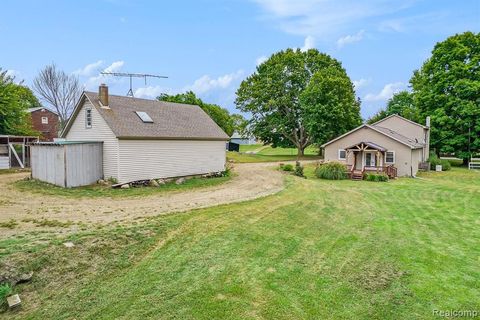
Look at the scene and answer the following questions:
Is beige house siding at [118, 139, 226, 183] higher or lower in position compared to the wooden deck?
higher

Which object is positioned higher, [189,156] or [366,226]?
[189,156]

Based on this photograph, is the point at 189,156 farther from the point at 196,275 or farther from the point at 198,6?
the point at 196,275

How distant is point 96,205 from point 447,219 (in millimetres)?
12995

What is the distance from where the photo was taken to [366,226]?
433 inches

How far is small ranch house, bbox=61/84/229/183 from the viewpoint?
17703 millimetres

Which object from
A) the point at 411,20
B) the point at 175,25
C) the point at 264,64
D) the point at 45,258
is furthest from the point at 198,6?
the point at 264,64

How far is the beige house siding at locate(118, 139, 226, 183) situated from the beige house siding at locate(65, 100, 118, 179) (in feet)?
1.53

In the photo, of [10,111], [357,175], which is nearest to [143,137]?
[357,175]

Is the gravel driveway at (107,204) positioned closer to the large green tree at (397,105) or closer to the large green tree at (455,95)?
the large green tree at (455,95)

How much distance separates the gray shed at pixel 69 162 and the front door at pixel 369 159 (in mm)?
19902

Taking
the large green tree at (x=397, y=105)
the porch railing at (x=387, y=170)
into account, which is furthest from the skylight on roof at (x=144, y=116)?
the large green tree at (x=397, y=105)

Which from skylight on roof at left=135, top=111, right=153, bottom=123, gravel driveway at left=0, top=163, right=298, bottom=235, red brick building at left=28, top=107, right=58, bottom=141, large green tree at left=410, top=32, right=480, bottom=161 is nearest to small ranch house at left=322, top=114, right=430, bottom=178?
large green tree at left=410, top=32, right=480, bottom=161

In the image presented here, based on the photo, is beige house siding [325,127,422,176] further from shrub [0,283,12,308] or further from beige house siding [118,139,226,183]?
shrub [0,283,12,308]

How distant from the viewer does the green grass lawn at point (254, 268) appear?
5566 millimetres
